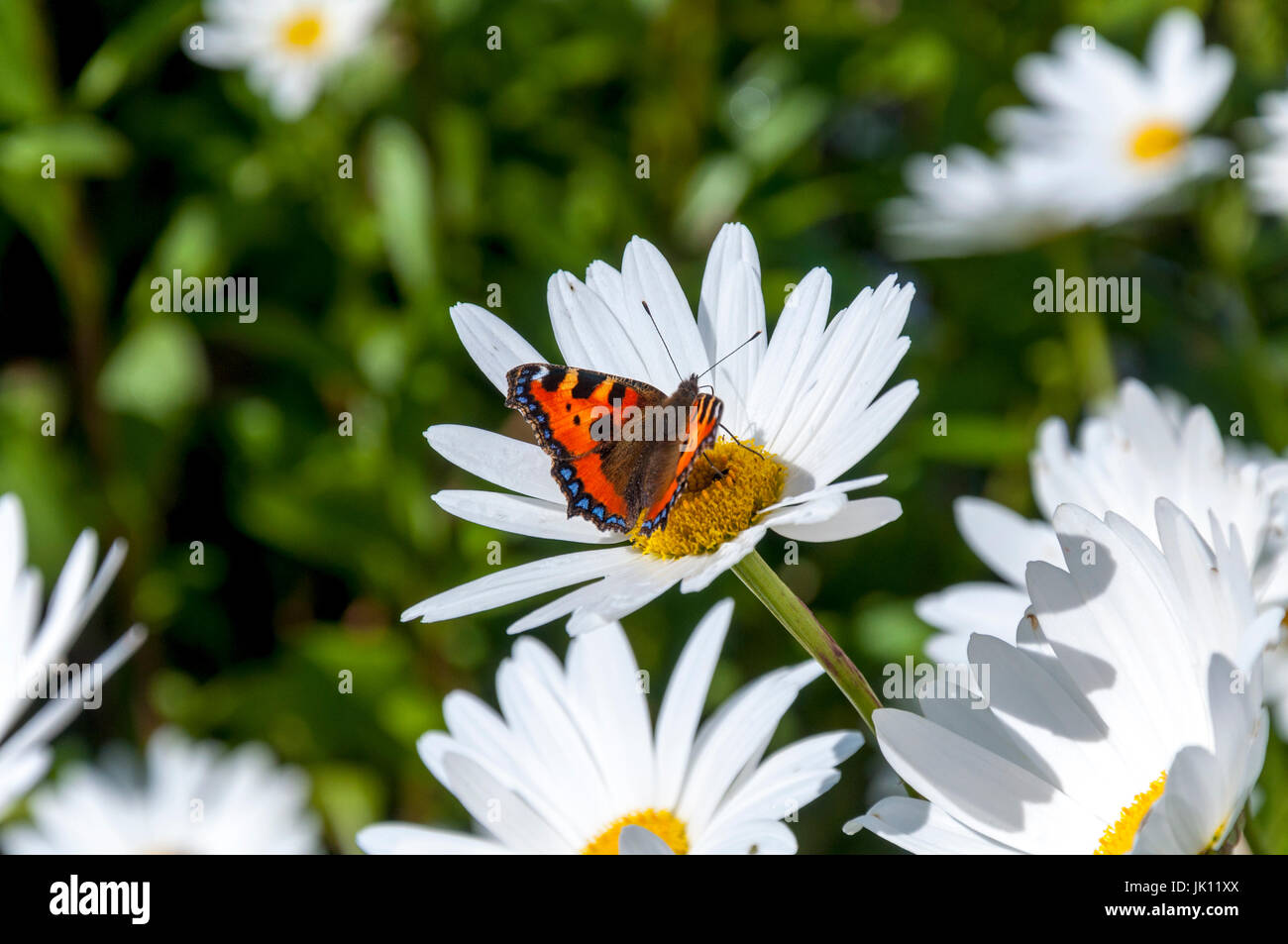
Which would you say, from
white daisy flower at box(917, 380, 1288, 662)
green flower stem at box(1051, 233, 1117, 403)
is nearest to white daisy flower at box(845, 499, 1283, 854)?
white daisy flower at box(917, 380, 1288, 662)

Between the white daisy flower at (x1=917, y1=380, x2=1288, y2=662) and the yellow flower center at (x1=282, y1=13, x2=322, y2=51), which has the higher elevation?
the yellow flower center at (x1=282, y1=13, x2=322, y2=51)

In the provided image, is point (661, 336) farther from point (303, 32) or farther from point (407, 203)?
point (303, 32)

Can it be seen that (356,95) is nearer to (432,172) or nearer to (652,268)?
(432,172)

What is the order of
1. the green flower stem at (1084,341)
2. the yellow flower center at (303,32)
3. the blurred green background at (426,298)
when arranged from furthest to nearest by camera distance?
1. the yellow flower center at (303,32)
2. the blurred green background at (426,298)
3. the green flower stem at (1084,341)

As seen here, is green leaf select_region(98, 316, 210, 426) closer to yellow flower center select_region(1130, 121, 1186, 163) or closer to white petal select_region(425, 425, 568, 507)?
white petal select_region(425, 425, 568, 507)

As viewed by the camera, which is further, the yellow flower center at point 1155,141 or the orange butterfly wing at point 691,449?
the yellow flower center at point 1155,141

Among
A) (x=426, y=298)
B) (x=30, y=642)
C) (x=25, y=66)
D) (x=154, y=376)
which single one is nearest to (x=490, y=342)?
(x=30, y=642)

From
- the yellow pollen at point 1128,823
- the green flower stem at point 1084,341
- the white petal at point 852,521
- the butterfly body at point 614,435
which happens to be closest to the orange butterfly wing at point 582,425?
the butterfly body at point 614,435

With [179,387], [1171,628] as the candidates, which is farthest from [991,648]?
[179,387]

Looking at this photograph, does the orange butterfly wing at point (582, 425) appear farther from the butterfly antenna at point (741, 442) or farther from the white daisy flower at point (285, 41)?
the white daisy flower at point (285, 41)
